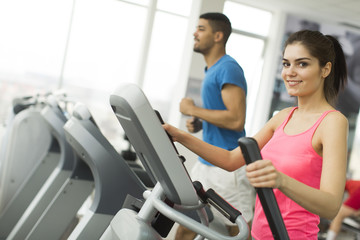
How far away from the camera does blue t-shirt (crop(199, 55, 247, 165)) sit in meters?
2.39

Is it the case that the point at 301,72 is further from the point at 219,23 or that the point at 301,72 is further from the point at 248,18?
the point at 248,18

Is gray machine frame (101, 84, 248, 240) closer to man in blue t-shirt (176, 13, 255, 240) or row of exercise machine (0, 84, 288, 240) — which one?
row of exercise machine (0, 84, 288, 240)

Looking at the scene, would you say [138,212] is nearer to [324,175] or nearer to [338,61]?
[324,175]

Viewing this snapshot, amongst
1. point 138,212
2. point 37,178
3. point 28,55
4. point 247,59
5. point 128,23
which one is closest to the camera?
point 138,212

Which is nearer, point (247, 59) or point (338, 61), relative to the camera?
point (338, 61)

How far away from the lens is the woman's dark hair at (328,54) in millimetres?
1295

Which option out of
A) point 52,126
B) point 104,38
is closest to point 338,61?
point 52,126

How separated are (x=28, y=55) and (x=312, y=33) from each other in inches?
222

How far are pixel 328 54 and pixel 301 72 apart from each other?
110 millimetres

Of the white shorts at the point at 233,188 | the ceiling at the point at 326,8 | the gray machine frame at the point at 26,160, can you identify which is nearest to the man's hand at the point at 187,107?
the white shorts at the point at 233,188

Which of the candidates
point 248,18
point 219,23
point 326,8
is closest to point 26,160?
point 219,23

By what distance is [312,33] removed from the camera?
4.35 feet

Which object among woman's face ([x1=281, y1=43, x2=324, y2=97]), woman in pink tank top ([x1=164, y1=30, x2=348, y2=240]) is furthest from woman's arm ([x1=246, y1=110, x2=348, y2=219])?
woman's face ([x1=281, y1=43, x2=324, y2=97])

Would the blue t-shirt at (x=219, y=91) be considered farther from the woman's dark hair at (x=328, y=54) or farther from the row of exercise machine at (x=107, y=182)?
the woman's dark hair at (x=328, y=54)
